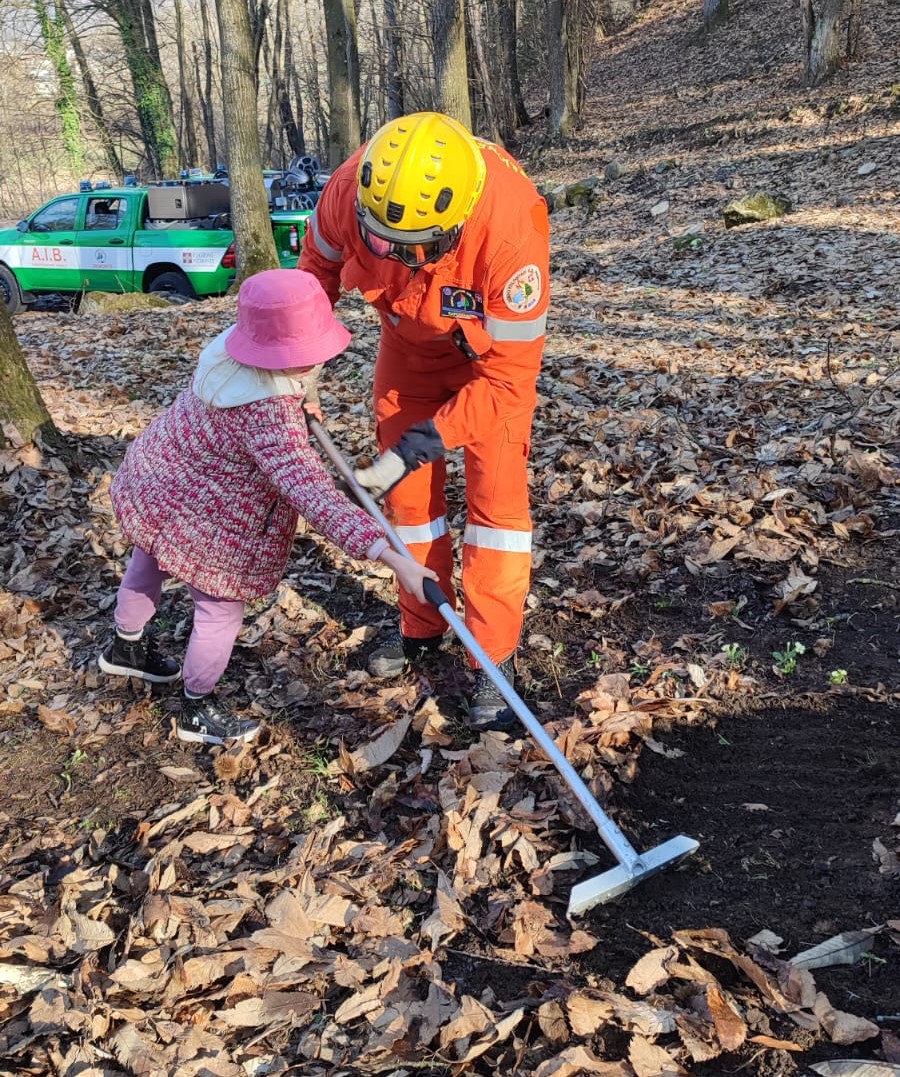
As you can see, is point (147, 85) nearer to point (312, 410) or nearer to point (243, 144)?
point (243, 144)

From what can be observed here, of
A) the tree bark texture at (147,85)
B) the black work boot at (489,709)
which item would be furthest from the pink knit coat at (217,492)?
the tree bark texture at (147,85)

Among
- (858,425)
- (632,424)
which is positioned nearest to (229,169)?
(632,424)

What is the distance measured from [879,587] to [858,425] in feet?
5.78

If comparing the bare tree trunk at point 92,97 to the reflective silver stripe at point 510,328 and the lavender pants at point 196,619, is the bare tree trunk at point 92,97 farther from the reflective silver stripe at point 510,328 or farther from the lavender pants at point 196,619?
the reflective silver stripe at point 510,328

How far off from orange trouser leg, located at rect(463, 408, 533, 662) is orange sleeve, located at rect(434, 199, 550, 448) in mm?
180

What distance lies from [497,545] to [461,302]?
939mm

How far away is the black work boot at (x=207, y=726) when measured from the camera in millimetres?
3520

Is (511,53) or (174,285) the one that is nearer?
(174,285)

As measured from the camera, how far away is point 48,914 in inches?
108

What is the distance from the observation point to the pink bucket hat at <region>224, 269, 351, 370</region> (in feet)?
9.11

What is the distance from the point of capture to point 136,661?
12.4 feet

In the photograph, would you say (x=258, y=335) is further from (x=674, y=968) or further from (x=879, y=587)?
(x=879, y=587)

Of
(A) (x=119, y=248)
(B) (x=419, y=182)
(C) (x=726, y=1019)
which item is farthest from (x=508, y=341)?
(A) (x=119, y=248)

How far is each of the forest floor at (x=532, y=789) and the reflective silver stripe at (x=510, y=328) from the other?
143cm
